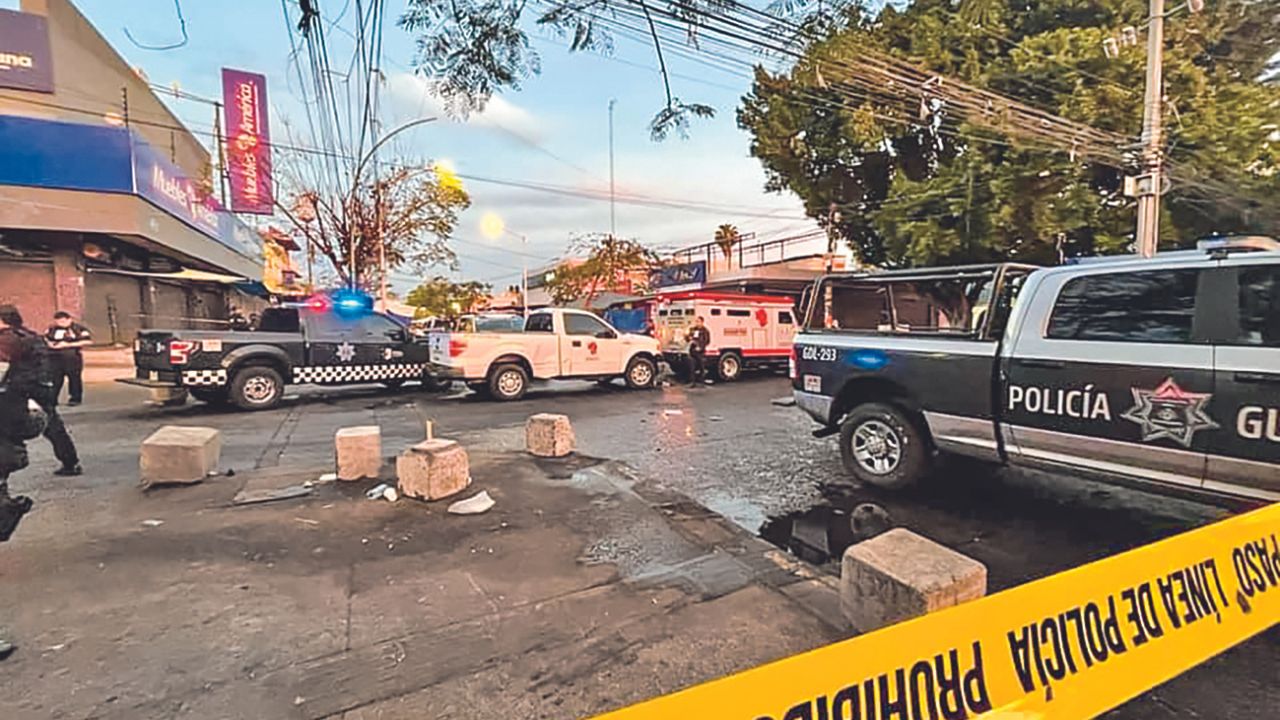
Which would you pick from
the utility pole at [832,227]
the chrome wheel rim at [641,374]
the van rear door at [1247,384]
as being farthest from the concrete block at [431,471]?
the utility pole at [832,227]

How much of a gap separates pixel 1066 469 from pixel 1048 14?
15928 millimetres

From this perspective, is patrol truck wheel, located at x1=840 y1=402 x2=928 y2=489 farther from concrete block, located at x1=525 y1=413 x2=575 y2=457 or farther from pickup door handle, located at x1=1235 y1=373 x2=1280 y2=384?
concrete block, located at x1=525 y1=413 x2=575 y2=457

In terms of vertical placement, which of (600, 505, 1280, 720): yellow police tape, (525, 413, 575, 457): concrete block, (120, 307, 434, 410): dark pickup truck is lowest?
(525, 413, 575, 457): concrete block

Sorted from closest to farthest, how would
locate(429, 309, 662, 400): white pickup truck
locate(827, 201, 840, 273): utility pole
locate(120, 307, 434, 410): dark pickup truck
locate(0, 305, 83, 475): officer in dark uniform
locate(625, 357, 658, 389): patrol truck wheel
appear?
locate(0, 305, 83, 475): officer in dark uniform
locate(120, 307, 434, 410): dark pickup truck
locate(429, 309, 662, 400): white pickup truck
locate(625, 357, 658, 389): patrol truck wheel
locate(827, 201, 840, 273): utility pole

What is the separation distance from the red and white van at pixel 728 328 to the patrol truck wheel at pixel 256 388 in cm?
902

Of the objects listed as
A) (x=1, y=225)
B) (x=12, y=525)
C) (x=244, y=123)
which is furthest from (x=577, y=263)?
(x=12, y=525)

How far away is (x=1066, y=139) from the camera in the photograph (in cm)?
1323

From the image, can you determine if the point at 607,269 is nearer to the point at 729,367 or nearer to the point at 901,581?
the point at 729,367

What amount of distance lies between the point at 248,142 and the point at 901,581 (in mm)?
23283

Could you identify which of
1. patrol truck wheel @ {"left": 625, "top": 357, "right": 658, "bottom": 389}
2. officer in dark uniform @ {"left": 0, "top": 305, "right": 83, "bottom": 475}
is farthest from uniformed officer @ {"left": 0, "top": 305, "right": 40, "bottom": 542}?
patrol truck wheel @ {"left": 625, "top": 357, "right": 658, "bottom": 389}

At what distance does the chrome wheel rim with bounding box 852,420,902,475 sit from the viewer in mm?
5605

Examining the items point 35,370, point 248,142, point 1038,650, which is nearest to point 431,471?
point 35,370

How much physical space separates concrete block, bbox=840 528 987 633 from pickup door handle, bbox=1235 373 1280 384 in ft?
7.02

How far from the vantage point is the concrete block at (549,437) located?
702 centimetres
